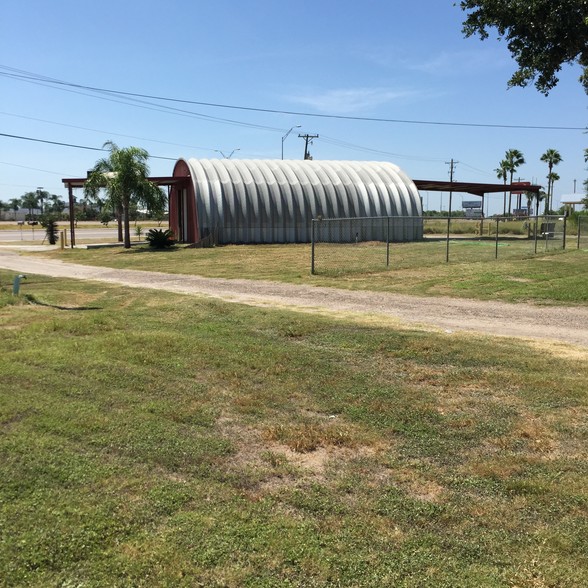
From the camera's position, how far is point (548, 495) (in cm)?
394

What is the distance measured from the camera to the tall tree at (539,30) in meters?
9.68

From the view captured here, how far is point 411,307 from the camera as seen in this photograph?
12.7 meters

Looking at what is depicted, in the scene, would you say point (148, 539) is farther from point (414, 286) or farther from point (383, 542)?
point (414, 286)

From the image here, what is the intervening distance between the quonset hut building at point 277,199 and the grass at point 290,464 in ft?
95.7

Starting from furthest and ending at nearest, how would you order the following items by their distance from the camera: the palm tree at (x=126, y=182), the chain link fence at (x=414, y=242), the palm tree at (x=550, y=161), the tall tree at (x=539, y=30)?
the palm tree at (x=550, y=161), the palm tree at (x=126, y=182), the chain link fence at (x=414, y=242), the tall tree at (x=539, y=30)

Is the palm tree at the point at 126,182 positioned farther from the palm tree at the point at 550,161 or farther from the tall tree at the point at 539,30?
the palm tree at the point at 550,161

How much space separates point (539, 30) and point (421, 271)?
10283 mm

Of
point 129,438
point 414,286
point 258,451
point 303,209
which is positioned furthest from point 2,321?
point 303,209

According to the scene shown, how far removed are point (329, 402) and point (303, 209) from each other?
1364 inches

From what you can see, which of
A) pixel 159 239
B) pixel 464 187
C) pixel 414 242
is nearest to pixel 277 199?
pixel 159 239

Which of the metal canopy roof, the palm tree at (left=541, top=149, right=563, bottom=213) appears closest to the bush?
the metal canopy roof

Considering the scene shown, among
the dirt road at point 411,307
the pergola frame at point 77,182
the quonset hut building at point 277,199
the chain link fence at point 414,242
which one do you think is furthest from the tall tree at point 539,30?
the pergola frame at point 77,182

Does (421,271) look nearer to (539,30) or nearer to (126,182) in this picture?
(539,30)

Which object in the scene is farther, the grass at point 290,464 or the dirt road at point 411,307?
the dirt road at point 411,307
